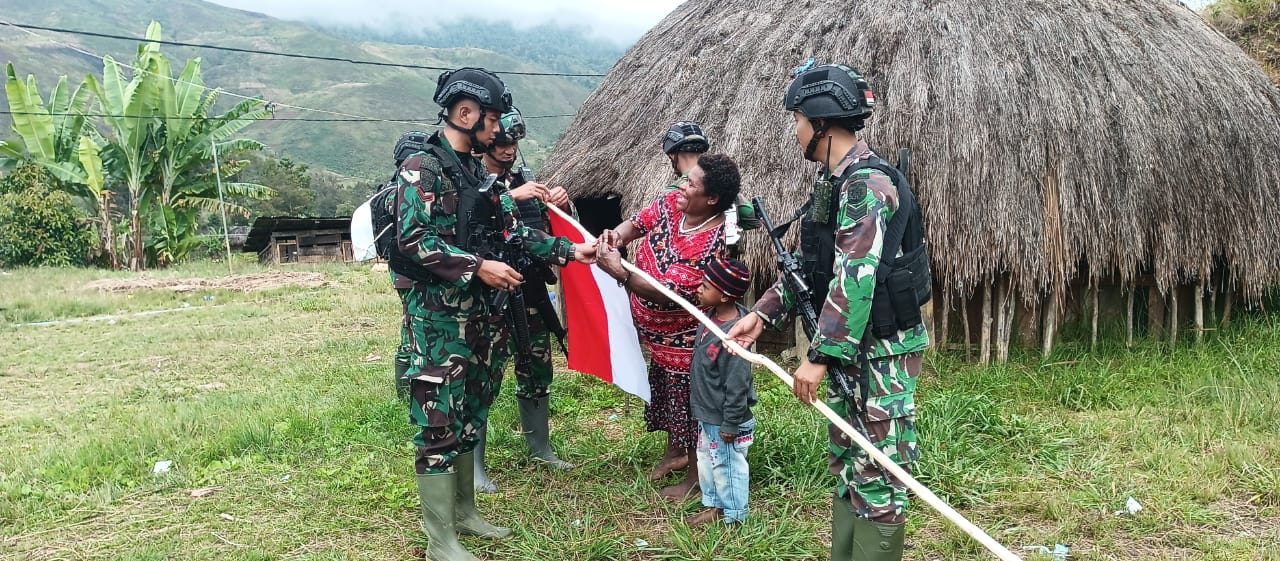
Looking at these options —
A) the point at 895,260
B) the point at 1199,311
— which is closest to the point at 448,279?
the point at 895,260

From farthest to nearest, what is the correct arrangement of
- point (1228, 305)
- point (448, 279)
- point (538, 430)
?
1. point (1228, 305)
2. point (538, 430)
3. point (448, 279)

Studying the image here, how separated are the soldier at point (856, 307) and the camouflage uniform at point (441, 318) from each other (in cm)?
138

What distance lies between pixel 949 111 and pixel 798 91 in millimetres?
4053

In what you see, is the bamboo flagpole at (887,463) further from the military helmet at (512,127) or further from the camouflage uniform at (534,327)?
the military helmet at (512,127)

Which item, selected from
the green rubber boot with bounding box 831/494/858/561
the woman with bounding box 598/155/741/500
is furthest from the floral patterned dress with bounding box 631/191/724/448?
the green rubber boot with bounding box 831/494/858/561

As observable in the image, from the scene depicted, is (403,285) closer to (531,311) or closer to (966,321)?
(531,311)

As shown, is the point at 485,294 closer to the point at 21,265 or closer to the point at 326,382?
the point at 326,382

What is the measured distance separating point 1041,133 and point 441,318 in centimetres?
484

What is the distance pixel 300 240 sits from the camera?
82.4 ft

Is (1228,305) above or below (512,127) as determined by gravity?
below

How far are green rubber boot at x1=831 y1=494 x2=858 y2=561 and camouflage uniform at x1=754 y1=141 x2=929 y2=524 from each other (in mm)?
51

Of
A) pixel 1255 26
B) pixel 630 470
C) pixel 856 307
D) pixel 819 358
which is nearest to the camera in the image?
pixel 856 307

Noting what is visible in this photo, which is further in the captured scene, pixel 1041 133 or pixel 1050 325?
pixel 1050 325

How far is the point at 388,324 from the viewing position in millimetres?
10602
